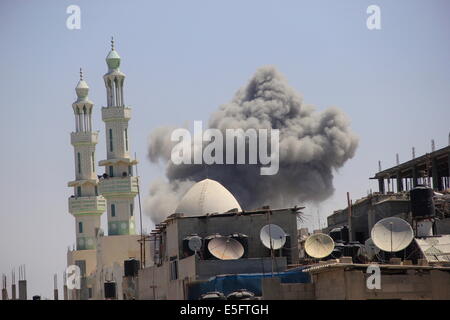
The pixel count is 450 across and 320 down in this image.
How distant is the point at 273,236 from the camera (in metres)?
44.4

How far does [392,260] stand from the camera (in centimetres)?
3853

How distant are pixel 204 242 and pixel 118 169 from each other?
36.9 meters

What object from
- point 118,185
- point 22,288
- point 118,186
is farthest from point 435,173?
point 22,288

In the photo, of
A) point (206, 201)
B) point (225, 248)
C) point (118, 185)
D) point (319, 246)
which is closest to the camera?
point (319, 246)

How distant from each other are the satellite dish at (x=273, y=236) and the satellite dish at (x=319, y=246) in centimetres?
202

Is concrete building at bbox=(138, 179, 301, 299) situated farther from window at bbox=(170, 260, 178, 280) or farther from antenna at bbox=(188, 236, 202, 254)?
antenna at bbox=(188, 236, 202, 254)

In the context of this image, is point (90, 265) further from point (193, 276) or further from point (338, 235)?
point (193, 276)

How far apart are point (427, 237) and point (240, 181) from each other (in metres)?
40.6

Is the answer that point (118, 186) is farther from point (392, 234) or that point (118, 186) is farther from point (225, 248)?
→ point (392, 234)

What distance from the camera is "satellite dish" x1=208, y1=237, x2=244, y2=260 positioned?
45156 millimetres

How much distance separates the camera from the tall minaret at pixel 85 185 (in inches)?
3538

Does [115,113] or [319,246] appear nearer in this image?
[319,246]

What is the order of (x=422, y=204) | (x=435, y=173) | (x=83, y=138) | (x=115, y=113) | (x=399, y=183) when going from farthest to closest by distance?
(x=83, y=138) → (x=115, y=113) → (x=399, y=183) → (x=435, y=173) → (x=422, y=204)
